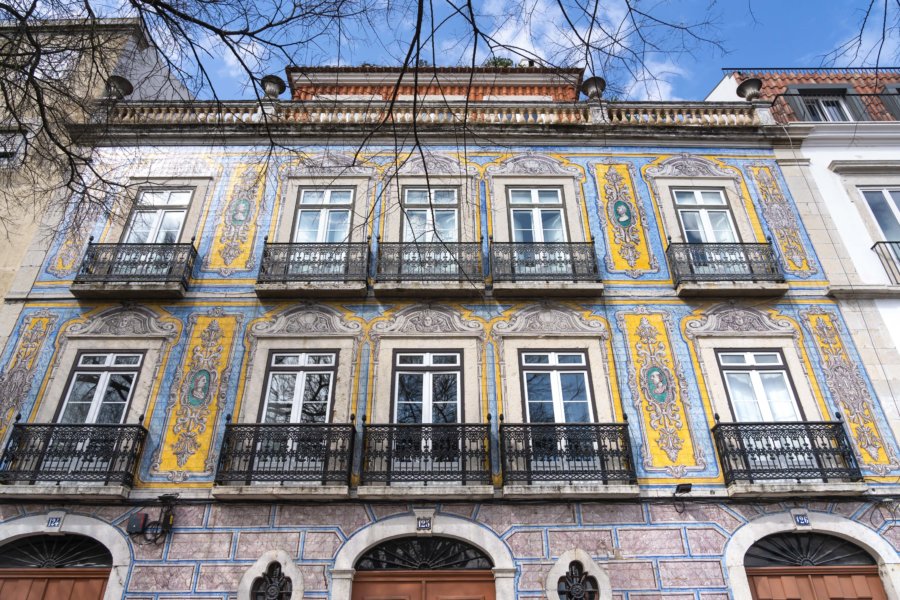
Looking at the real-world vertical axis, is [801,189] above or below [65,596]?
above

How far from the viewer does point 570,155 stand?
11.1 m

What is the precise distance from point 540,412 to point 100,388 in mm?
5938

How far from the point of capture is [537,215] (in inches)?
408

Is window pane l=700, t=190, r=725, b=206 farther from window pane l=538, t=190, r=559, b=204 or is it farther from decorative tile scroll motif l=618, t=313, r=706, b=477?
decorative tile scroll motif l=618, t=313, r=706, b=477

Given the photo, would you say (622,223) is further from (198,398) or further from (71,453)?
(71,453)

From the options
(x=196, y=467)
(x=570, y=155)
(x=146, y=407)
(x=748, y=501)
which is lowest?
(x=748, y=501)

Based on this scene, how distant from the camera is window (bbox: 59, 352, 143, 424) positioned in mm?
8289

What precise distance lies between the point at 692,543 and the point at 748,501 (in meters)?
0.92

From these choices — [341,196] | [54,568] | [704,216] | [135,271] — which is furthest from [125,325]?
[704,216]

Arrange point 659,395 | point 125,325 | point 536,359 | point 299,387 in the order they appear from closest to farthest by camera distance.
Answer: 1. point 659,395
2. point 299,387
3. point 536,359
4. point 125,325

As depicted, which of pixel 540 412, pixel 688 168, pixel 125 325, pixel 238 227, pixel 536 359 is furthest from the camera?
pixel 688 168

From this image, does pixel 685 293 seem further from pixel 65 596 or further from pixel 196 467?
pixel 65 596

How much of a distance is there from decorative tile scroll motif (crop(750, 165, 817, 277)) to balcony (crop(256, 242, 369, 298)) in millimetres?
6528

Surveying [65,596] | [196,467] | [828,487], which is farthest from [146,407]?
[828,487]
